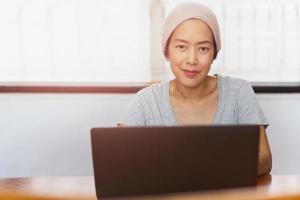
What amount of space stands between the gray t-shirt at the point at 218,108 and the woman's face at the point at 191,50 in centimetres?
13

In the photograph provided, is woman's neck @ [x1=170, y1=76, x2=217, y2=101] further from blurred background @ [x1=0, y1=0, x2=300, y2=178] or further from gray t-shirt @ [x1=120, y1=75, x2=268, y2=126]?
blurred background @ [x1=0, y1=0, x2=300, y2=178]

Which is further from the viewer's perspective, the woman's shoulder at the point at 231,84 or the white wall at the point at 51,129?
the white wall at the point at 51,129

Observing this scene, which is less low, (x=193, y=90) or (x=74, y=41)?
(x=74, y=41)

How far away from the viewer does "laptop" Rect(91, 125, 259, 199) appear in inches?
32.4

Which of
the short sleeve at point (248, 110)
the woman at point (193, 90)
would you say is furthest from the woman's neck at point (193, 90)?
the short sleeve at point (248, 110)

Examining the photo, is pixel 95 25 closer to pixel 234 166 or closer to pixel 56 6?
pixel 56 6

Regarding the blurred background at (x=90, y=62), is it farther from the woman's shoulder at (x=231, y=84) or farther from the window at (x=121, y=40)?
the woman's shoulder at (x=231, y=84)

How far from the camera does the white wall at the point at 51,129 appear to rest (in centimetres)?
259

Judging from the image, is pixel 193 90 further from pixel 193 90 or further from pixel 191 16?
pixel 191 16

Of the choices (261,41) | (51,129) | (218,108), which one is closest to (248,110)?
(218,108)

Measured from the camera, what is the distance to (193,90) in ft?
5.88

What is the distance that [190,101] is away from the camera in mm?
1797

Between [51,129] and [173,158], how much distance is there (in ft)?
6.14

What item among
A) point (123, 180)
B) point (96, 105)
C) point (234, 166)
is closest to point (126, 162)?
point (123, 180)
